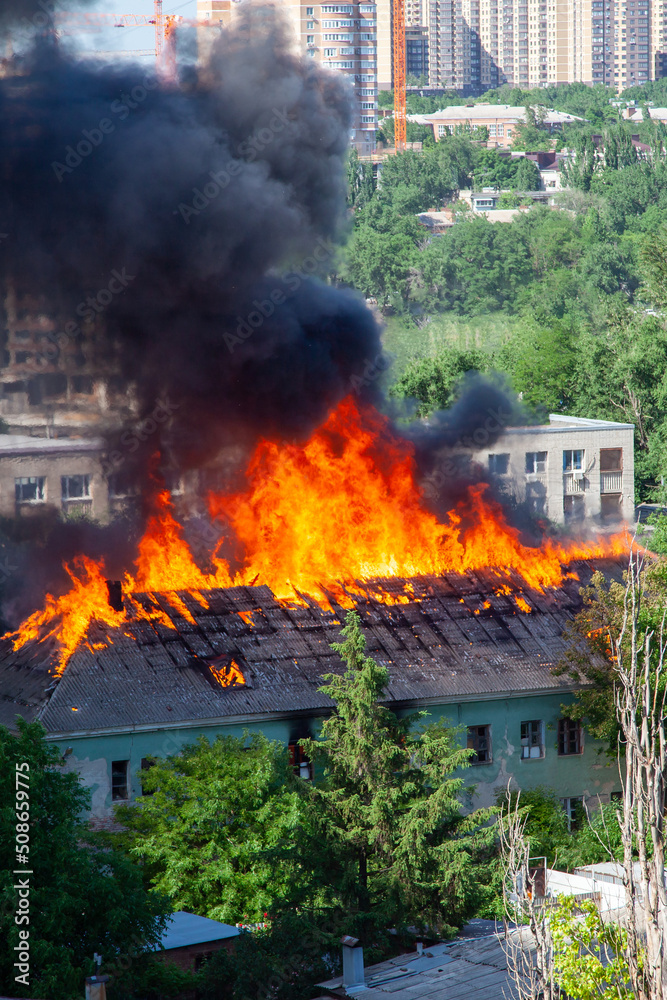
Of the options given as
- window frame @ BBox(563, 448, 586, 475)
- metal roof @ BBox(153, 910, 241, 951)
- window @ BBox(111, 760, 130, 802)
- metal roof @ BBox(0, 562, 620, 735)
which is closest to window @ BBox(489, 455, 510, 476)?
window frame @ BBox(563, 448, 586, 475)

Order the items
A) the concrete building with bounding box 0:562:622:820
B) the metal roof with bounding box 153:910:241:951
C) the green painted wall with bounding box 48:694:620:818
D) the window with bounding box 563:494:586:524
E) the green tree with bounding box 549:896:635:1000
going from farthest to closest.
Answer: the window with bounding box 563:494:586:524 < the concrete building with bounding box 0:562:622:820 < the green painted wall with bounding box 48:694:620:818 < the metal roof with bounding box 153:910:241:951 < the green tree with bounding box 549:896:635:1000

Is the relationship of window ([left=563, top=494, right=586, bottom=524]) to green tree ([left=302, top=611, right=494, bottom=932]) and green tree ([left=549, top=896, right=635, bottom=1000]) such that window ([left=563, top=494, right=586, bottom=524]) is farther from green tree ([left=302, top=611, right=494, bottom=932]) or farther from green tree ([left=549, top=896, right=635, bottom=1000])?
green tree ([left=549, top=896, right=635, bottom=1000])

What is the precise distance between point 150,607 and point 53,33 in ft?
66.9

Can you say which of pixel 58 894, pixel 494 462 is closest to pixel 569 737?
pixel 58 894

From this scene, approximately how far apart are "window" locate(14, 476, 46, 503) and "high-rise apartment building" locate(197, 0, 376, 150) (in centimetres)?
11448

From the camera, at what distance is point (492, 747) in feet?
125

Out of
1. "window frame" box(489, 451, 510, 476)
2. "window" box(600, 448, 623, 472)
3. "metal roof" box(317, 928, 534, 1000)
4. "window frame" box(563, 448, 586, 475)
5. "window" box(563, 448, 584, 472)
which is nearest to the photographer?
"metal roof" box(317, 928, 534, 1000)

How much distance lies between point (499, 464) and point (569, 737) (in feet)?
123

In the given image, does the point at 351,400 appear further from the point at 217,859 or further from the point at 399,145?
the point at 399,145

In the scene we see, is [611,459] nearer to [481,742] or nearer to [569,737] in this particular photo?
[569,737]

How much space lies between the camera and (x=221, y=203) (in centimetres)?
Result: 4606

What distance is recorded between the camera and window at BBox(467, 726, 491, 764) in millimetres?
38000

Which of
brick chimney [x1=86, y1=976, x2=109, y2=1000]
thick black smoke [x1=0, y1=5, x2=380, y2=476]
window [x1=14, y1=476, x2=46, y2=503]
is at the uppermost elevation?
thick black smoke [x1=0, y1=5, x2=380, y2=476]

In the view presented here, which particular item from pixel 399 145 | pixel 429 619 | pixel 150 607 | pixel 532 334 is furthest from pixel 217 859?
pixel 399 145
